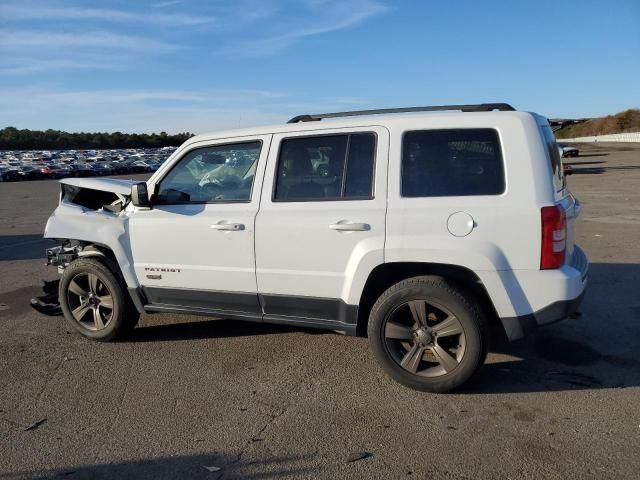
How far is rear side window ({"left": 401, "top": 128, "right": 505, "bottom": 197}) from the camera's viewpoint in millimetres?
3828

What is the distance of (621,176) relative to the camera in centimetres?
2488

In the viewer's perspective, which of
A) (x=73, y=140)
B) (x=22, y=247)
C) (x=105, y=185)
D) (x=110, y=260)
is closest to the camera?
(x=110, y=260)

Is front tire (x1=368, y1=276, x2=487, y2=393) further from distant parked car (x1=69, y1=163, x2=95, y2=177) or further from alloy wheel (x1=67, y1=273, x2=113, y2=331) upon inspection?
distant parked car (x1=69, y1=163, x2=95, y2=177)

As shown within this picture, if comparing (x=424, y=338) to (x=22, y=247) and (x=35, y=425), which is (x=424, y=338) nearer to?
(x=35, y=425)

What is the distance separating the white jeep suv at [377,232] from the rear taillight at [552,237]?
0.04ft

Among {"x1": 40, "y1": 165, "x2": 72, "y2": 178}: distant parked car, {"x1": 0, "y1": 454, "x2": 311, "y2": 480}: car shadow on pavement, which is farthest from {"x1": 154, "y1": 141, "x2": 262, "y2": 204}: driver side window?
{"x1": 40, "y1": 165, "x2": 72, "y2": 178}: distant parked car

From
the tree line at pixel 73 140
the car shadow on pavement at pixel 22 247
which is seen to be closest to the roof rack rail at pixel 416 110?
the car shadow on pavement at pixel 22 247

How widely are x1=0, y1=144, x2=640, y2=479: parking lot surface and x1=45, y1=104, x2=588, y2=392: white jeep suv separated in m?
0.40

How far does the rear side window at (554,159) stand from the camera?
391 centimetres

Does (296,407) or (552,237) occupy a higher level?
(552,237)

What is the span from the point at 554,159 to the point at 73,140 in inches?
5032

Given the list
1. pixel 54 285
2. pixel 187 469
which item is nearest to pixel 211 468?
pixel 187 469

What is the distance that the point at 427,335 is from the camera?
404 cm

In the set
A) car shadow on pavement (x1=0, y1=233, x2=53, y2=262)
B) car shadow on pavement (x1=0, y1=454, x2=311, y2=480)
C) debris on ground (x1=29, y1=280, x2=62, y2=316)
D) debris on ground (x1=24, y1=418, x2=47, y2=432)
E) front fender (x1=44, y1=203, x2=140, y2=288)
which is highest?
Answer: front fender (x1=44, y1=203, x2=140, y2=288)
